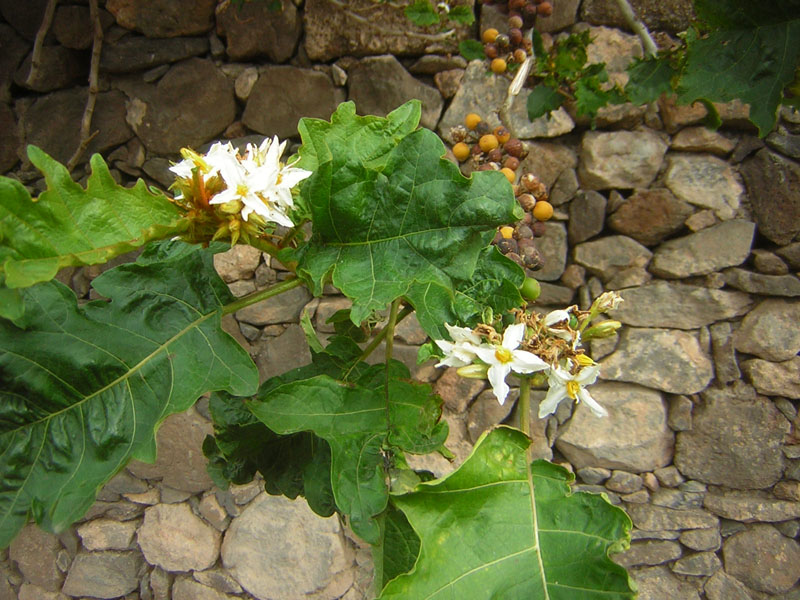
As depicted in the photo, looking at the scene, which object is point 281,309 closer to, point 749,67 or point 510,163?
point 510,163

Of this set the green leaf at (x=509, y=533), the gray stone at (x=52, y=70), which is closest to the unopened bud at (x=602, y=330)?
the green leaf at (x=509, y=533)

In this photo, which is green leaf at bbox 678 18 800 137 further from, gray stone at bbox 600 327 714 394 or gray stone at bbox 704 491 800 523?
gray stone at bbox 704 491 800 523

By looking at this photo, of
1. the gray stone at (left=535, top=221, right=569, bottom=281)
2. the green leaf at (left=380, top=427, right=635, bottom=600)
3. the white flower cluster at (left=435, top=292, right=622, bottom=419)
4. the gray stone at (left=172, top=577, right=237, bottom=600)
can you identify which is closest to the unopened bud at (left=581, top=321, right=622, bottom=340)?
the white flower cluster at (left=435, top=292, right=622, bottom=419)

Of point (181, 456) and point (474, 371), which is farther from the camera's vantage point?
point (181, 456)

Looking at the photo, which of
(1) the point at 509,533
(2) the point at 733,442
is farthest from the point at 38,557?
(2) the point at 733,442

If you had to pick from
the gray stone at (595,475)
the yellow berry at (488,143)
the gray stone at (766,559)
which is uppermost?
the yellow berry at (488,143)

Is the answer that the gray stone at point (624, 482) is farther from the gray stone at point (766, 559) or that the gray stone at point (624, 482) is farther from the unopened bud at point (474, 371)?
the unopened bud at point (474, 371)
